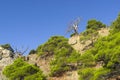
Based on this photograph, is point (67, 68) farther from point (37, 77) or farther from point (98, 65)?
point (37, 77)

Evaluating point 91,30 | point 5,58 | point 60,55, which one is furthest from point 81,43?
point 5,58

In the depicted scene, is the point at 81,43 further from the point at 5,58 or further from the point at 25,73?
the point at 25,73

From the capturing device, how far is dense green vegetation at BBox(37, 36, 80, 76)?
5953 cm

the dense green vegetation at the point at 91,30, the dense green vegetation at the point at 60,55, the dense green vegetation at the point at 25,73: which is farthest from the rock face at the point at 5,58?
the dense green vegetation at the point at 91,30

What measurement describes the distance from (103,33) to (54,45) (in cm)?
1235

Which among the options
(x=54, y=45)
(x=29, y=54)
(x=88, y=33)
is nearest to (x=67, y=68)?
(x=54, y=45)

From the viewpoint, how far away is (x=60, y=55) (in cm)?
6103

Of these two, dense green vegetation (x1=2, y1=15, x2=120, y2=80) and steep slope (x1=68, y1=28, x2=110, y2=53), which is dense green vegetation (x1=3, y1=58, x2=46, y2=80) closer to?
dense green vegetation (x1=2, y1=15, x2=120, y2=80)

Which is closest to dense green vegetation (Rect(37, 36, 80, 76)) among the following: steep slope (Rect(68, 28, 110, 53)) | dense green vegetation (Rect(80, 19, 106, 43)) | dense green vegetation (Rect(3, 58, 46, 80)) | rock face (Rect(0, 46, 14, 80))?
steep slope (Rect(68, 28, 110, 53))

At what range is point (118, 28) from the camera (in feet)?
176

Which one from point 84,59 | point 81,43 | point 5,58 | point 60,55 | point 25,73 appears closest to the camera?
point 25,73

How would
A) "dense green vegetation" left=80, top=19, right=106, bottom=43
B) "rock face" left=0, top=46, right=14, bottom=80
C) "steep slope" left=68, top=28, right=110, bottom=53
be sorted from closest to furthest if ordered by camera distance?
"rock face" left=0, top=46, right=14, bottom=80, "steep slope" left=68, top=28, right=110, bottom=53, "dense green vegetation" left=80, top=19, right=106, bottom=43

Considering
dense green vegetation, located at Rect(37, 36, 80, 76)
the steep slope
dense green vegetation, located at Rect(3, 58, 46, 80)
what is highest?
the steep slope

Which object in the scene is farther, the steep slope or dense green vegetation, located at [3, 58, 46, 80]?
the steep slope
